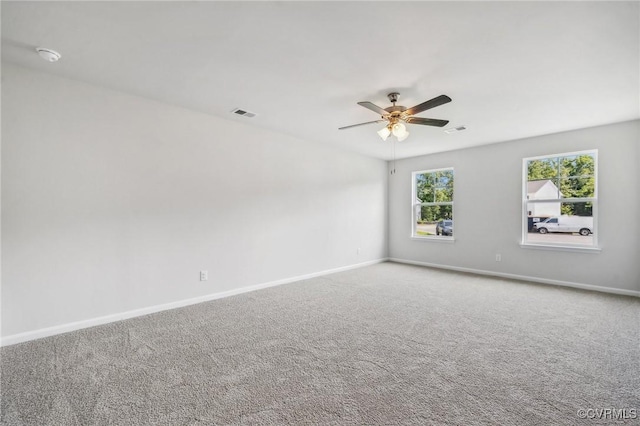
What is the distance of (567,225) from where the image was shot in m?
4.56

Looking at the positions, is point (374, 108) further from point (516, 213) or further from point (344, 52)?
point (516, 213)

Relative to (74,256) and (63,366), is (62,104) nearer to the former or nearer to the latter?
(74,256)

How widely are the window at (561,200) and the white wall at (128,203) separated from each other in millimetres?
3899

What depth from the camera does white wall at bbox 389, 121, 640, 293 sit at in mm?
4023

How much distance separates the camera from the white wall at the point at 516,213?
4023mm

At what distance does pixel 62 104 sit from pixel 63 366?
238cm

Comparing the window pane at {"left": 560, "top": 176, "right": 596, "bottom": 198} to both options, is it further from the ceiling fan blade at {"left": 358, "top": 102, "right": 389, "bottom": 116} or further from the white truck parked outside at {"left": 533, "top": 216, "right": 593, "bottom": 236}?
the ceiling fan blade at {"left": 358, "top": 102, "right": 389, "bottom": 116}

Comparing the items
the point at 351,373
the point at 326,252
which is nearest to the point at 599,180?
the point at 326,252

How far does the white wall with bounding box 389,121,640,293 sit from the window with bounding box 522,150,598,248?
0.11 metres

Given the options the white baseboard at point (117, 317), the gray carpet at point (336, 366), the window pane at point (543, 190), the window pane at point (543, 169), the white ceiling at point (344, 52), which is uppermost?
the white ceiling at point (344, 52)

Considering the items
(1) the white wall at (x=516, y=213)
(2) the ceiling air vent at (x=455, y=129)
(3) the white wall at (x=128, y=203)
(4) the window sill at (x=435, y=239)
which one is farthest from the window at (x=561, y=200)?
(3) the white wall at (x=128, y=203)

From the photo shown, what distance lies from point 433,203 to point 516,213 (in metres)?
1.54

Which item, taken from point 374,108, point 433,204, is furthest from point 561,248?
point 374,108

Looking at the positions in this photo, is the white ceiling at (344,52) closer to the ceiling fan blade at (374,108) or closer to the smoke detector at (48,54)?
the smoke detector at (48,54)
